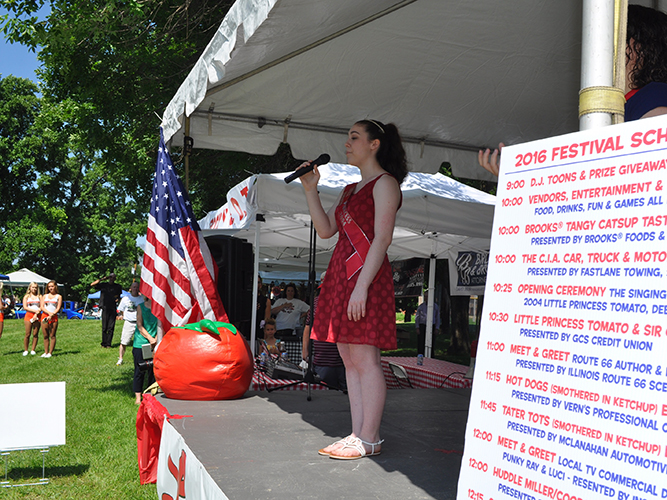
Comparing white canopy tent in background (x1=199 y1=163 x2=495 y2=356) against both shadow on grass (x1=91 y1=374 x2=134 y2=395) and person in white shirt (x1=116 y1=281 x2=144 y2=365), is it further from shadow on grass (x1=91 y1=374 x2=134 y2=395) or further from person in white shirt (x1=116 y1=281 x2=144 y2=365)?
shadow on grass (x1=91 y1=374 x2=134 y2=395)

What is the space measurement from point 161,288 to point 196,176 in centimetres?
978

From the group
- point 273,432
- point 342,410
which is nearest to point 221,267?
point 342,410

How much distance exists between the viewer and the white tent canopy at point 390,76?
344cm

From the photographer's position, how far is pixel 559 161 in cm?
133

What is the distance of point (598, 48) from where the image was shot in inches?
58.1

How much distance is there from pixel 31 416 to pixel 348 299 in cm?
324

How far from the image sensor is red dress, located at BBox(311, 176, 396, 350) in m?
2.81

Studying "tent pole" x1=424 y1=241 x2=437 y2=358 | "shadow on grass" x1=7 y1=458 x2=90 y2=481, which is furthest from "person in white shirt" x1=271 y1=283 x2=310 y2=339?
"shadow on grass" x1=7 y1=458 x2=90 y2=481

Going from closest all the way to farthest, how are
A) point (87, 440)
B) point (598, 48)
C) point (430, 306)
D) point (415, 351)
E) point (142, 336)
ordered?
point (598, 48), point (87, 440), point (142, 336), point (430, 306), point (415, 351)

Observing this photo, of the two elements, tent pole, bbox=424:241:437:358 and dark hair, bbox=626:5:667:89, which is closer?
dark hair, bbox=626:5:667:89

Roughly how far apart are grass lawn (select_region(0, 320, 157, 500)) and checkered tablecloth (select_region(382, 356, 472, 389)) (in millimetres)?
3146

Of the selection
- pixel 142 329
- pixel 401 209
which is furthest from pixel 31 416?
pixel 401 209

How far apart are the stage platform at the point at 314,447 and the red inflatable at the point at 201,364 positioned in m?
0.11

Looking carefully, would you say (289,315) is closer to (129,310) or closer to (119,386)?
(129,310)
